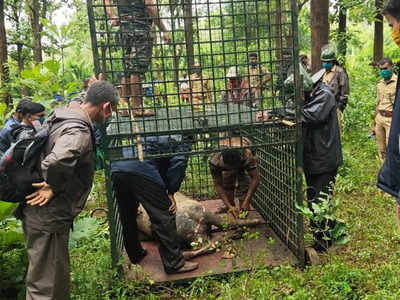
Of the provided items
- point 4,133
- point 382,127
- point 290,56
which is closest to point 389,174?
point 290,56

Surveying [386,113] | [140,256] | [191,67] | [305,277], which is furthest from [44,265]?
[386,113]

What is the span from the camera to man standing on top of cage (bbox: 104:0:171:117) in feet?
13.0

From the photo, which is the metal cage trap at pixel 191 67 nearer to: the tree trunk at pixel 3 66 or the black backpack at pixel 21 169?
the black backpack at pixel 21 169

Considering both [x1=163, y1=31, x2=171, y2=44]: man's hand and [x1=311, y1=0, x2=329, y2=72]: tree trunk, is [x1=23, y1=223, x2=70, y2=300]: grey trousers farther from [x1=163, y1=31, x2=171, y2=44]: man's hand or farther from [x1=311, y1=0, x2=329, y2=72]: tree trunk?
[x1=311, y1=0, x2=329, y2=72]: tree trunk

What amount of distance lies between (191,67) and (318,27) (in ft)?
18.5

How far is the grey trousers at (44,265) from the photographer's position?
3418 millimetres

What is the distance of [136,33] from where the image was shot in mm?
3977

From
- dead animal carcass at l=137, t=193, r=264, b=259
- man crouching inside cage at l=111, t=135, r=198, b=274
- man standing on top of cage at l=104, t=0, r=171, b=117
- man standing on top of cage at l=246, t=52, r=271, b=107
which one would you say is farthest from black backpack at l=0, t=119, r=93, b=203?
dead animal carcass at l=137, t=193, r=264, b=259

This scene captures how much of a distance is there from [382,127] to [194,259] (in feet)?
15.6

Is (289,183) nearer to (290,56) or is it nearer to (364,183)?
(290,56)

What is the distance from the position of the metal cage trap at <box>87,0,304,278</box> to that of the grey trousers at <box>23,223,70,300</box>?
78cm

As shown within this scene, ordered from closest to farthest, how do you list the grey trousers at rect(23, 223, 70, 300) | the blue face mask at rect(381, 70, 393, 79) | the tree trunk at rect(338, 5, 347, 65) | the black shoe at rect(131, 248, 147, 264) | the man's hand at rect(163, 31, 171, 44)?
1. the grey trousers at rect(23, 223, 70, 300)
2. the man's hand at rect(163, 31, 171, 44)
3. the black shoe at rect(131, 248, 147, 264)
4. the blue face mask at rect(381, 70, 393, 79)
5. the tree trunk at rect(338, 5, 347, 65)

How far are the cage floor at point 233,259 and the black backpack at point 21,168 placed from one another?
5.38 ft

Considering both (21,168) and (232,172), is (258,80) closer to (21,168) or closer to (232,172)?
(232,172)
